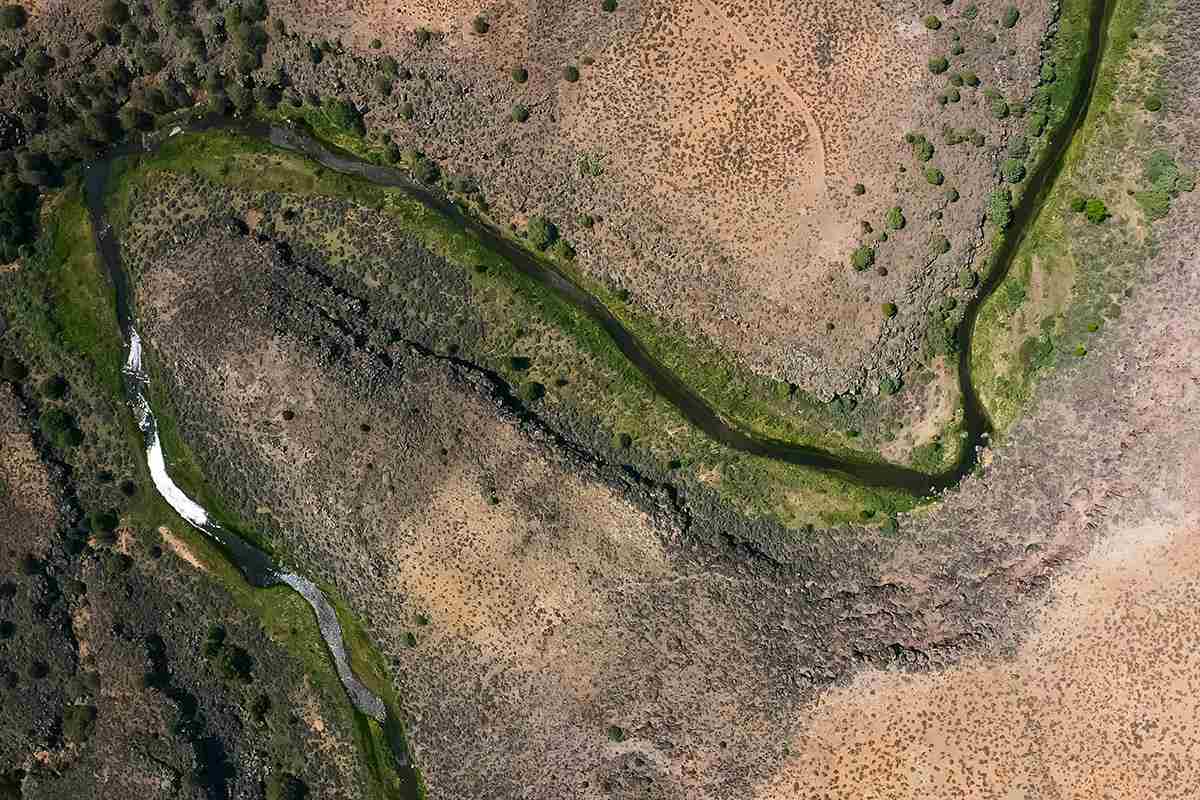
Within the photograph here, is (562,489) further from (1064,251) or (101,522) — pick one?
(1064,251)

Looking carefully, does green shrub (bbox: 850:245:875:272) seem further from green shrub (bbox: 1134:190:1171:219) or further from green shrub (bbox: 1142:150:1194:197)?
green shrub (bbox: 1142:150:1194:197)

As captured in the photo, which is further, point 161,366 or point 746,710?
point 161,366

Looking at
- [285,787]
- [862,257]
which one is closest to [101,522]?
[285,787]

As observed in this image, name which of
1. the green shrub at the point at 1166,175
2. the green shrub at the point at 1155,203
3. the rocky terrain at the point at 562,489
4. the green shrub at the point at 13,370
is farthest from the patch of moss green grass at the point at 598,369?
the green shrub at the point at 1166,175

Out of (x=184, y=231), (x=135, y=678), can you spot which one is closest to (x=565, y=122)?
(x=184, y=231)

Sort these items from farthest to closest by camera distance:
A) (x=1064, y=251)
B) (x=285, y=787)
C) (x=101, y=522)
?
(x=101, y=522)
(x=285, y=787)
(x=1064, y=251)

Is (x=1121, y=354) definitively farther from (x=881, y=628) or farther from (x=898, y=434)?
(x=881, y=628)

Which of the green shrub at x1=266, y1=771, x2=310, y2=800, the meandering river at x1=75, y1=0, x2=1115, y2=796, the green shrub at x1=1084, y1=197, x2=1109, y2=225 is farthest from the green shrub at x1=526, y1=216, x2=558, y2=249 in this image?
the green shrub at x1=266, y1=771, x2=310, y2=800
